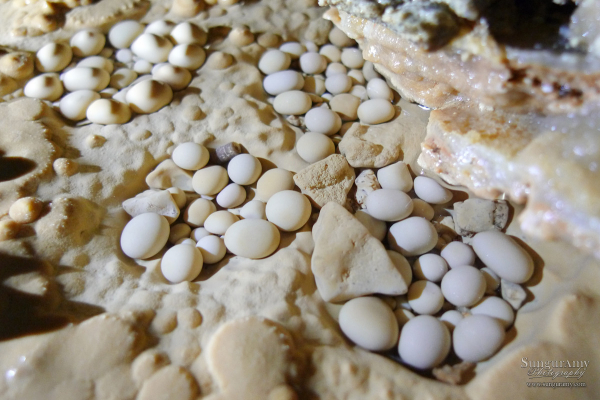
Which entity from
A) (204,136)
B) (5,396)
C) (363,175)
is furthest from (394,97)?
(5,396)

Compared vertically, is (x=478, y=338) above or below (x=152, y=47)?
below

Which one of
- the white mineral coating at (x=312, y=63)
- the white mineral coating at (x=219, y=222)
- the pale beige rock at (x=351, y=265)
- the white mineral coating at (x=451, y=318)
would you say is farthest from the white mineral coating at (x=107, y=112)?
the white mineral coating at (x=451, y=318)

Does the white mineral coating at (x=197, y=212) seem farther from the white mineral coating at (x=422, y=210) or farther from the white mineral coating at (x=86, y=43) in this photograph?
the white mineral coating at (x=86, y=43)

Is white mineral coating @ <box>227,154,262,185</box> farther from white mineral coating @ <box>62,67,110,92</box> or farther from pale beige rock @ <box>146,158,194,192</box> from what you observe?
white mineral coating @ <box>62,67,110,92</box>

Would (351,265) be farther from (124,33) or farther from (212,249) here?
(124,33)

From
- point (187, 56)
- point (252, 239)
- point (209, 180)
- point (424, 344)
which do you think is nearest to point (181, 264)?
point (252, 239)

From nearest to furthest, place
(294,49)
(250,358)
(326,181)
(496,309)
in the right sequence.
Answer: (250,358) → (496,309) → (326,181) → (294,49)
